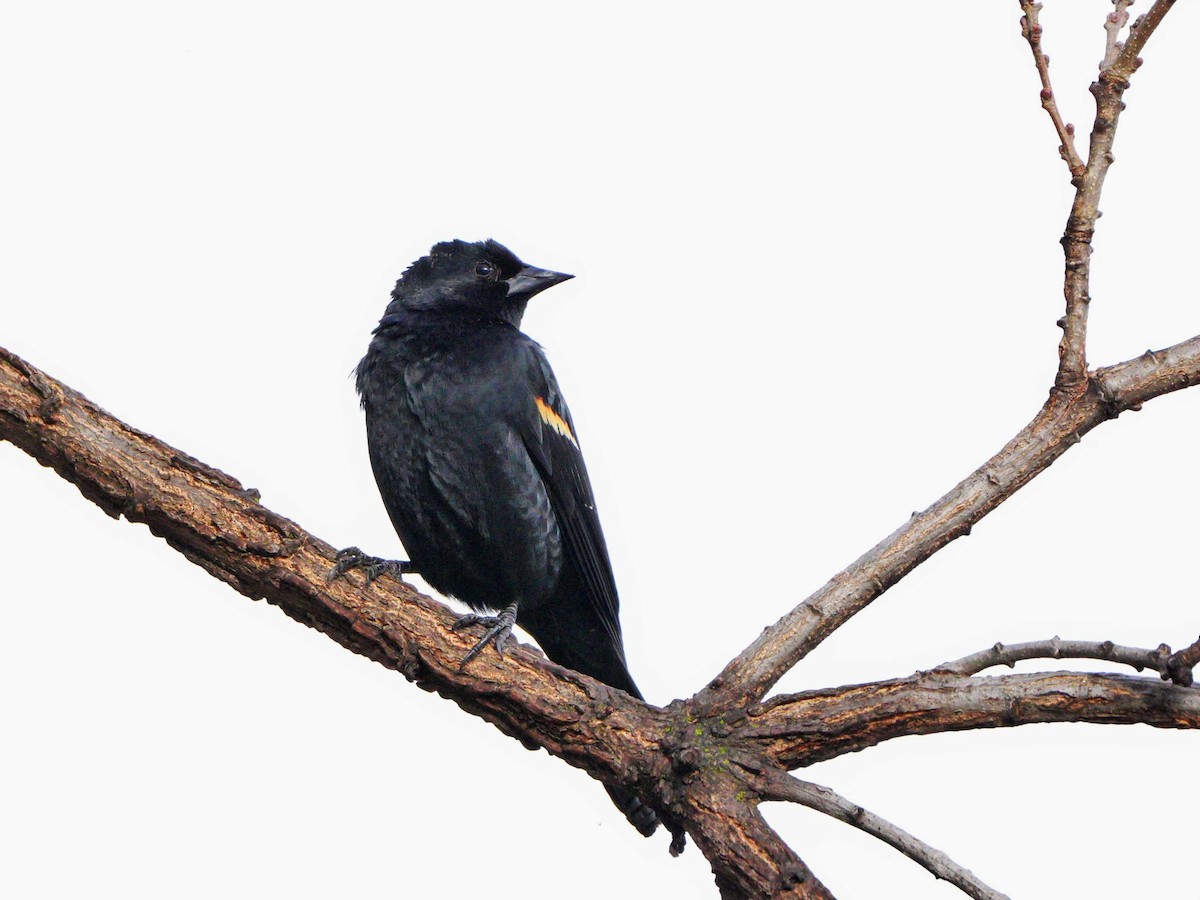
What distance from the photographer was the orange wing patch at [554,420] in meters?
4.95

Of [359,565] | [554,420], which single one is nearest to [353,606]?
[359,565]

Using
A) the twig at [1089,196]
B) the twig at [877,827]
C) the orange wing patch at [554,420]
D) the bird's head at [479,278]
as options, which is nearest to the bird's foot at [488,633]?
the twig at [877,827]

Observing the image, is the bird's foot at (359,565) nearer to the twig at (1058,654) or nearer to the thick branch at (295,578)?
the thick branch at (295,578)

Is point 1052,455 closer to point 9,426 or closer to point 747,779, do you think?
point 747,779

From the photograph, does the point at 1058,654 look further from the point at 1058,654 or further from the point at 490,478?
the point at 490,478

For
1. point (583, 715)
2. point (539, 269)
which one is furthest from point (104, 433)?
point (539, 269)

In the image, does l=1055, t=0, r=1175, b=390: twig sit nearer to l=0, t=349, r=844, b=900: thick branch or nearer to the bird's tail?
l=0, t=349, r=844, b=900: thick branch

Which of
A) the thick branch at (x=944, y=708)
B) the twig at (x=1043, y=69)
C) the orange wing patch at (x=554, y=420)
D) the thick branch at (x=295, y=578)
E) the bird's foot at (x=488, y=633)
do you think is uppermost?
the twig at (x=1043, y=69)

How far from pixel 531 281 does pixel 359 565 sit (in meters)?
1.90

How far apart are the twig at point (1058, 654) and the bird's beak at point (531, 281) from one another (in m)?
2.76

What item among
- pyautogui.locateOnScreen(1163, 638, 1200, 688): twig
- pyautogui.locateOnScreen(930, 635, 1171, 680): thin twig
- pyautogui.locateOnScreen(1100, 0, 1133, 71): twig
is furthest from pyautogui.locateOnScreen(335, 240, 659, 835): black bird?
pyautogui.locateOnScreen(1100, 0, 1133, 71): twig

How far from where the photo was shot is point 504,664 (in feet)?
12.6

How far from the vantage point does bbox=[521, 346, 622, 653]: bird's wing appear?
4.88 meters

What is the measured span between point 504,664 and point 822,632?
994mm
